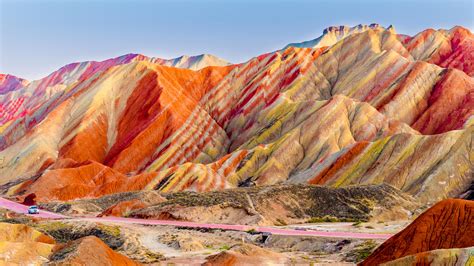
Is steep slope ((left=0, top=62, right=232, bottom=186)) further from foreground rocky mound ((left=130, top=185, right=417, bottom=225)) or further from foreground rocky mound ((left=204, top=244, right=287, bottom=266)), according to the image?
foreground rocky mound ((left=204, top=244, right=287, bottom=266))

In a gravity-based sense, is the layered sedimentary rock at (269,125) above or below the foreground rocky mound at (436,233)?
below

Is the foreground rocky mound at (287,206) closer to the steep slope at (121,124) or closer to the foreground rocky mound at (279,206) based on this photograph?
the foreground rocky mound at (279,206)

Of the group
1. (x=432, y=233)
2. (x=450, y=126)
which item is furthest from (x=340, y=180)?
(x=432, y=233)

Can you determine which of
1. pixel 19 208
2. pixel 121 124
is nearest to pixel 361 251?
pixel 19 208

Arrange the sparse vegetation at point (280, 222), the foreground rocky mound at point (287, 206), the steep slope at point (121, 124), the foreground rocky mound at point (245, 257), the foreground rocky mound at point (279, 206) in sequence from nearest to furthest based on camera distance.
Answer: the foreground rocky mound at point (245, 257)
the sparse vegetation at point (280, 222)
the foreground rocky mound at point (287, 206)
the foreground rocky mound at point (279, 206)
the steep slope at point (121, 124)

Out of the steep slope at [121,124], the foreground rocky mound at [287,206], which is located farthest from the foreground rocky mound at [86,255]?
the steep slope at [121,124]

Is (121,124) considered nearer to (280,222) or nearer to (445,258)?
(280,222)

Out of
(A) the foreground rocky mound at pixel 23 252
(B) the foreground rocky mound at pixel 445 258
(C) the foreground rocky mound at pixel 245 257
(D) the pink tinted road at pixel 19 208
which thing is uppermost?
(B) the foreground rocky mound at pixel 445 258
